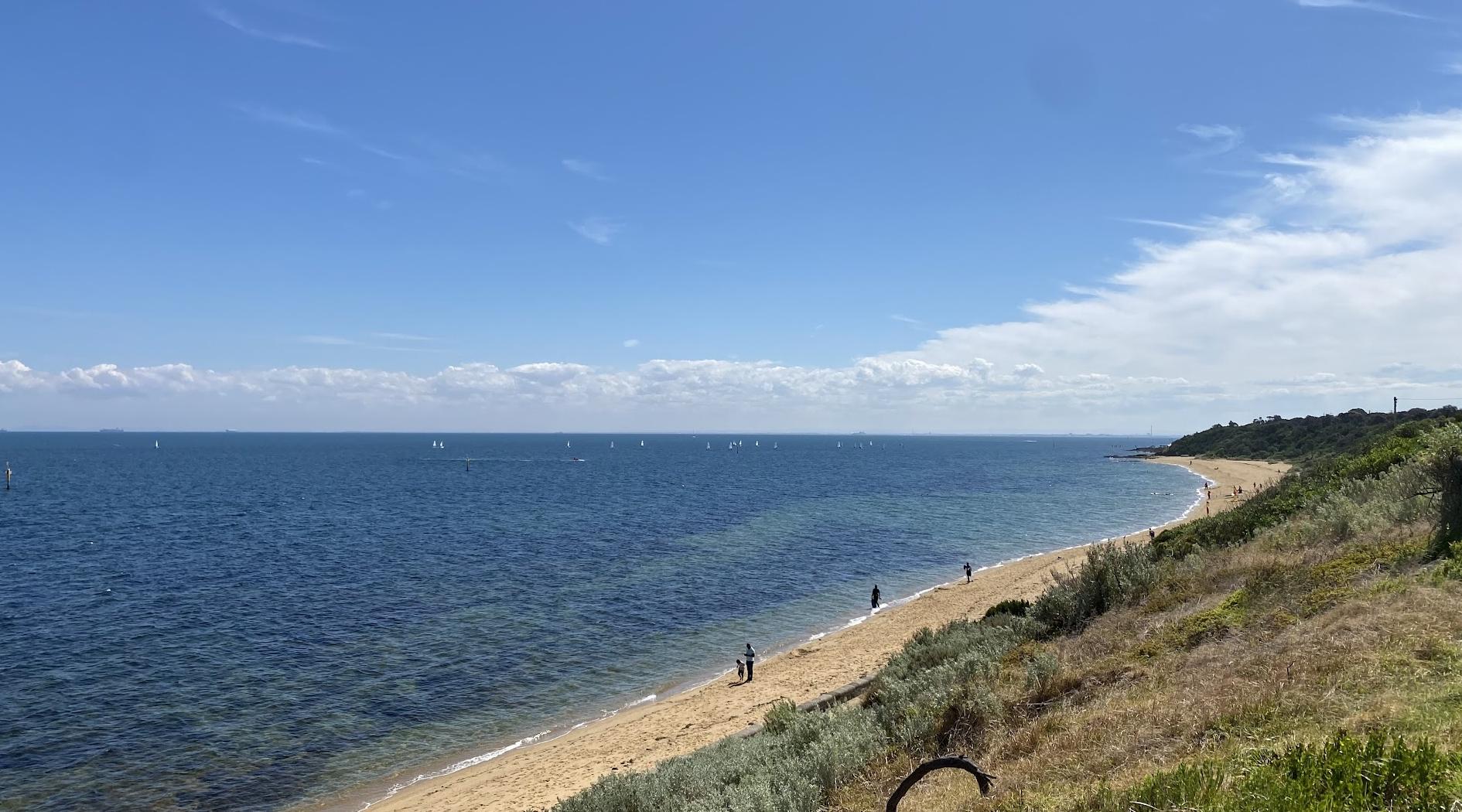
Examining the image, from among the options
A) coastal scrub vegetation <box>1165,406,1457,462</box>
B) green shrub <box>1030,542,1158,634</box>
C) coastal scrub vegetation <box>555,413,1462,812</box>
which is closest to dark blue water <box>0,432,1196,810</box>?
coastal scrub vegetation <box>555,413,1462,812</box>

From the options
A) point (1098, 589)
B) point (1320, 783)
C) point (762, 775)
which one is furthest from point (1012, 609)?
point (1320, 783)

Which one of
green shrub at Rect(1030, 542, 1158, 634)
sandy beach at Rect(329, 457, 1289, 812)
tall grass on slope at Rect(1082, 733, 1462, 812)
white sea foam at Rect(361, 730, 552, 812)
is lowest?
white sea foam at Rect(361, 730, 552, 812)

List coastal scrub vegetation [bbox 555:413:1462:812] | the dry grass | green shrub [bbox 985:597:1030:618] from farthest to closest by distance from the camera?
green shrub [bbox 985:597:1030:618], the dry grass, coastal scrub vegetation [bbox 555:413:1462:812]

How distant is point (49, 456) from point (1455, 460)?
224 m

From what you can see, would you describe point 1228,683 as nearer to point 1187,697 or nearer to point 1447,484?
point 1187,697

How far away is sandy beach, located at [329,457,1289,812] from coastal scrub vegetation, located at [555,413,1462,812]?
5976 mm

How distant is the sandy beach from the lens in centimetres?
1695

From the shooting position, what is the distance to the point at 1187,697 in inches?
326

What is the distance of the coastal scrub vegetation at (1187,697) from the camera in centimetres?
577

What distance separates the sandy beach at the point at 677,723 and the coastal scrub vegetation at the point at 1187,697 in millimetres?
5976

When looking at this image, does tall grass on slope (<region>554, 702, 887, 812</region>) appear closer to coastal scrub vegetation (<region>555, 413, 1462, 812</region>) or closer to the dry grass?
coastal scrub vegetation (<region>555, 413, 1462, 812</region>)

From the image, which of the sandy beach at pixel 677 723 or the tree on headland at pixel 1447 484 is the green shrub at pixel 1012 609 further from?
the tree on headland at pixel 1447 484

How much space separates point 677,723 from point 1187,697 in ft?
49.2

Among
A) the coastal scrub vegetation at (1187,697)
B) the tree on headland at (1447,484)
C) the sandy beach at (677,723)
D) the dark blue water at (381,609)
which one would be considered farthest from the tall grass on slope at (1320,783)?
the dark blue water at (381,609)
